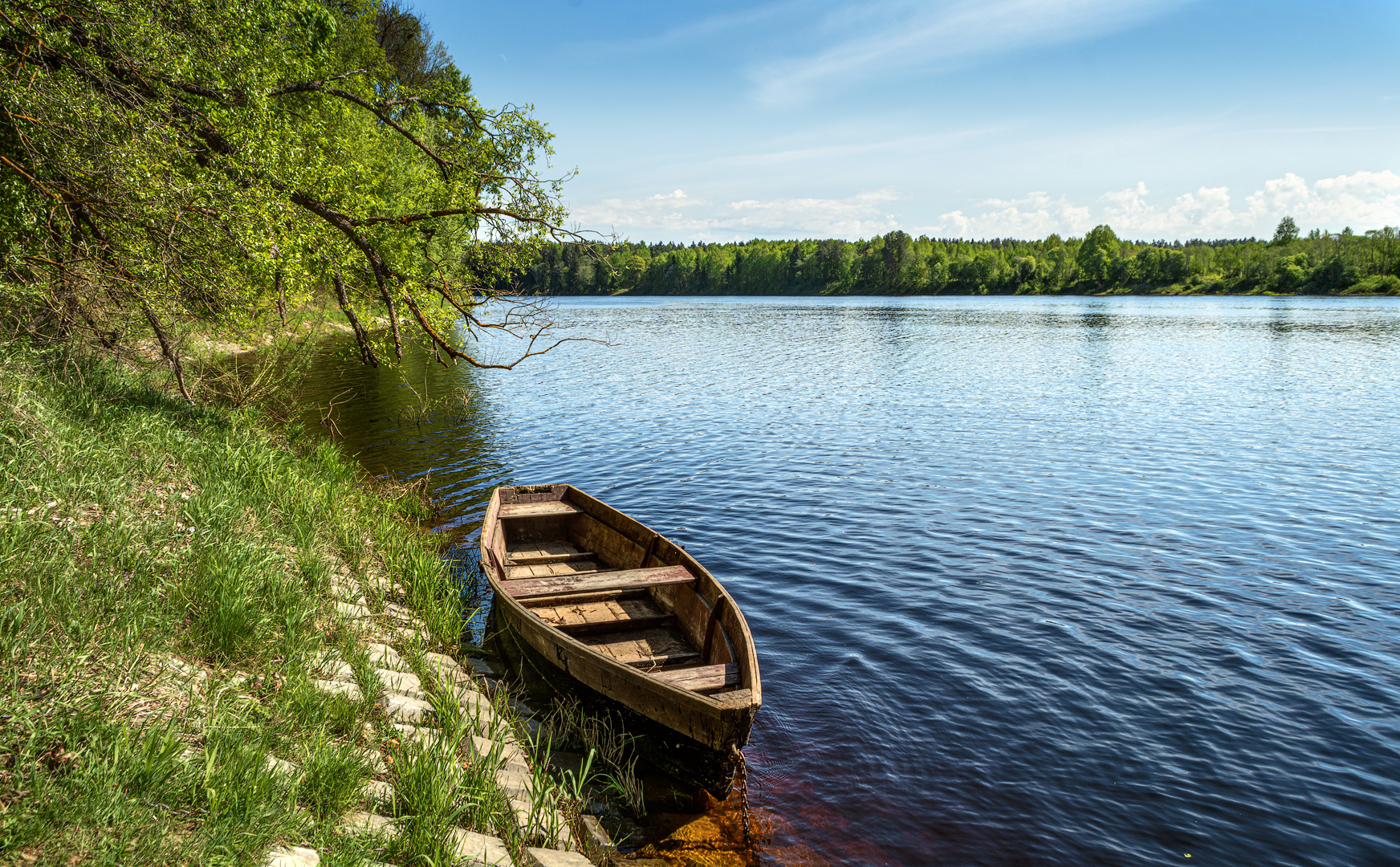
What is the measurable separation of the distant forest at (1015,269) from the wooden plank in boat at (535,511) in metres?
68.3

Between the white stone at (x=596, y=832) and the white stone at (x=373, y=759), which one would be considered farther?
the white stone at (x=596, y=832)

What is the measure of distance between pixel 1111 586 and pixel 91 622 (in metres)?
12.0

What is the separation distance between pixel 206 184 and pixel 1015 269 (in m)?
154

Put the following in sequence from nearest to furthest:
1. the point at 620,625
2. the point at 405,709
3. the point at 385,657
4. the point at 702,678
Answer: the point at 405,709, the point at 702,678, the point at 385,657, the point at 620,625

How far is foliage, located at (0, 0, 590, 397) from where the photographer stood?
26.9ft

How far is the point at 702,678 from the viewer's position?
6660 millimetres

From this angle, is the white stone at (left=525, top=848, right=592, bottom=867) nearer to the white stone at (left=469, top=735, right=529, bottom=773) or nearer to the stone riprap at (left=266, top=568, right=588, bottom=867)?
the stone riprap at (left=266, top=568, right=588, bottom=867)

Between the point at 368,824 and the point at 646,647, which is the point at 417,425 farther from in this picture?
the point at 368,824

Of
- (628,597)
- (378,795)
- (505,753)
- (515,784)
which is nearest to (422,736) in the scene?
(378,795)

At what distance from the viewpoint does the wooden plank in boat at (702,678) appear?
6576 mm

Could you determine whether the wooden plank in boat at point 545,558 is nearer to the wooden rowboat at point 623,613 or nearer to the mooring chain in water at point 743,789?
the wooden rowboat at point 623,613

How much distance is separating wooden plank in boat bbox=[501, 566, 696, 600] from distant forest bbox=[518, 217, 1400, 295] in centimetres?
7192

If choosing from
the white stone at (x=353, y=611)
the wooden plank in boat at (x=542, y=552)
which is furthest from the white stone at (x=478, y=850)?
the wooden plank in boat at (x=542, y=552)

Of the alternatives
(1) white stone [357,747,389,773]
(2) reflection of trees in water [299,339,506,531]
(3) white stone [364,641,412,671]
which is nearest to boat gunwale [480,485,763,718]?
(3) white stone [364,641,412,671]
